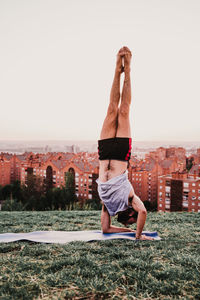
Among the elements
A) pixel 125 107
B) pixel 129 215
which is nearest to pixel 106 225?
pixel 129 215

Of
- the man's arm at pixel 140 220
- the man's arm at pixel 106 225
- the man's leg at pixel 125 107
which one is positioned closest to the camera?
the man's arm at pixel 140 220

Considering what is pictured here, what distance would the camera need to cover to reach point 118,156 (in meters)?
3.75

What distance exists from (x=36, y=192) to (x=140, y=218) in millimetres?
22628

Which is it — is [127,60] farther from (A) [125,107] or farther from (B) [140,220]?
(B) [140,220]

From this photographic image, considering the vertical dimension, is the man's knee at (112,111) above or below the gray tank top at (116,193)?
above

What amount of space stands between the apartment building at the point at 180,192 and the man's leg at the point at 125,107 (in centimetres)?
2098

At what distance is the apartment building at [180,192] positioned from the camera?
23.5 m

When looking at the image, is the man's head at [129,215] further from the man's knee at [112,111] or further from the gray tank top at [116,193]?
the man's knee at [112,111]

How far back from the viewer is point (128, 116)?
3840mm

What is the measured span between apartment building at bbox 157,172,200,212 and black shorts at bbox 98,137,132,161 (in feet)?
68.8

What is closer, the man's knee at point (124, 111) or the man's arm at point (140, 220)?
the man's arm at point (140, 220)

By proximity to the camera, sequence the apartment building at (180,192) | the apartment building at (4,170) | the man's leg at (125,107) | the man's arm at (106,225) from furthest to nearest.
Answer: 1. the apartment building at (4,170)
2. the apartment building at (180,192)
3. the man's arm at (106,225)
4. the man's leg at (125,107)

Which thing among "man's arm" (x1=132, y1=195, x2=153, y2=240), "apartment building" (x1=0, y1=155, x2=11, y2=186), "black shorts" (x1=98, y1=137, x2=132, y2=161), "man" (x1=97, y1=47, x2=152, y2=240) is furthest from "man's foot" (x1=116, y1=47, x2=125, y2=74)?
"apartment building" (x1=0, y1=155, x2=11, y2=186)

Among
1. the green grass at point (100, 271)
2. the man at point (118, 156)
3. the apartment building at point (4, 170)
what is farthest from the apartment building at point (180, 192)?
the apartment building at point (4, 170)
